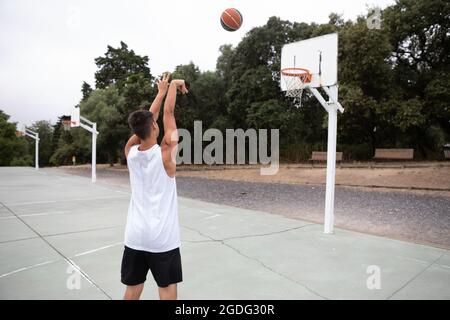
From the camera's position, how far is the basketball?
7973 millimetres

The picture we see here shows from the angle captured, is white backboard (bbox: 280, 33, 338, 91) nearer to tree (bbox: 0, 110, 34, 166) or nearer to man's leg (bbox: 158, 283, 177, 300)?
man's leg (bbox: 158, 283, 177, 300)

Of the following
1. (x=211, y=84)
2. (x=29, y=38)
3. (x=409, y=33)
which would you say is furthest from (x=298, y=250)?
(x=211, y=84)

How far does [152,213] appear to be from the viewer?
108 inches

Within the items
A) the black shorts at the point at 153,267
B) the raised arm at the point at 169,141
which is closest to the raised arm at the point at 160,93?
the raised arm at the point at 169,141

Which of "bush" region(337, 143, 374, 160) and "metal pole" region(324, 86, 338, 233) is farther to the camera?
"bush" region(337, 143, 374, 160)

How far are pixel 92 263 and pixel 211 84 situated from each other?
28.4m

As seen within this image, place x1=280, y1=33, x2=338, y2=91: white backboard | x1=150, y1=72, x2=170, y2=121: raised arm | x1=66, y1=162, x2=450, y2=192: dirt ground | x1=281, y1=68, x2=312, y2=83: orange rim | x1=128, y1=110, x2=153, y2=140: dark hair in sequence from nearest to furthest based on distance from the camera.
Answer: x1=128, y1=110, x2=153, y2=140: dark hair, x1=150, y1=72, x2=170, y2=121: raised arm, x1=280, y1=33, x2=338, y2=91: white backboard, x1=281, y1=68, x2=312, y2=83: orange rim, x1=66, y1=162, x2=450, y2=192: dirt ground

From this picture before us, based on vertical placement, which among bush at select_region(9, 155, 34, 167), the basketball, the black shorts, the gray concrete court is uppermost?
the basketball

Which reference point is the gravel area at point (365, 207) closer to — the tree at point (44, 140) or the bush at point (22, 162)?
the bush at point (22, 162)

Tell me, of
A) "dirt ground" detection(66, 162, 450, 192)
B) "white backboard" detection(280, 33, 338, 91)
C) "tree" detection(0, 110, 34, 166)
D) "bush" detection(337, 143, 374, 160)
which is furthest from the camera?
"tree" detection(0, 110, 34, 166)

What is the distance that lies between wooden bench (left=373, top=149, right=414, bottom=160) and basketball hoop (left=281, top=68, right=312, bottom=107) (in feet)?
49.2

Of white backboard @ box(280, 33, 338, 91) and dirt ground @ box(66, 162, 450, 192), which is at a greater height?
white backboard @ box(280, 33, 338, 91)

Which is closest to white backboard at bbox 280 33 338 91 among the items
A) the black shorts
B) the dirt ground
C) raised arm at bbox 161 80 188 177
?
raised arm at bbox 161 80 188 177

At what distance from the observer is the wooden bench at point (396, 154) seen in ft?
65.9
